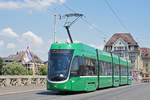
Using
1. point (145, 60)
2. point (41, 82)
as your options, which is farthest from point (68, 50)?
point (145, 60)

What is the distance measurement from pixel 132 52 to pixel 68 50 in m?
94.6

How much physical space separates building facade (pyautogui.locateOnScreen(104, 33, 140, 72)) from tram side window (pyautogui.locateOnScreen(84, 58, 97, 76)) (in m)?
86.2

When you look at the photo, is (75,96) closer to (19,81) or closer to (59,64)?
(59,64)

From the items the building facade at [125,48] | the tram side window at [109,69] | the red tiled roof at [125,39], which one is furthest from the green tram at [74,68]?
the red tiled roof at [125,39]

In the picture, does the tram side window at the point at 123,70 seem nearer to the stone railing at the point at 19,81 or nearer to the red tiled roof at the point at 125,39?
the stone railing at the point at 19,81

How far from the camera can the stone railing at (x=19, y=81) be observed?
29148 mm

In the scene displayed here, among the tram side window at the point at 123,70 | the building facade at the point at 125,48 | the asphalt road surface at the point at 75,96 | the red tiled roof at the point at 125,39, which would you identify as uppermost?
the red tiled roof at the point at 125,39

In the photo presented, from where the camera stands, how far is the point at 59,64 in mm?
18562

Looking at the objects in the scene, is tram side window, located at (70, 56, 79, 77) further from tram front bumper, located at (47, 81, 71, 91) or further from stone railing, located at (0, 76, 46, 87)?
stone railing, located at (0, 76, 46, 87)

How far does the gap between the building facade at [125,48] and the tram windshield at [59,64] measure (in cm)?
9041

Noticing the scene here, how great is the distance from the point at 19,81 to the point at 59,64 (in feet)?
47.1

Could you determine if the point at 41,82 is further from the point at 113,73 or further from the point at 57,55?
the point at 57,55

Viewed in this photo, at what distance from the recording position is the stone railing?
29148 millimetres

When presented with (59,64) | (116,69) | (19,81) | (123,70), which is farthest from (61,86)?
(123,70)
